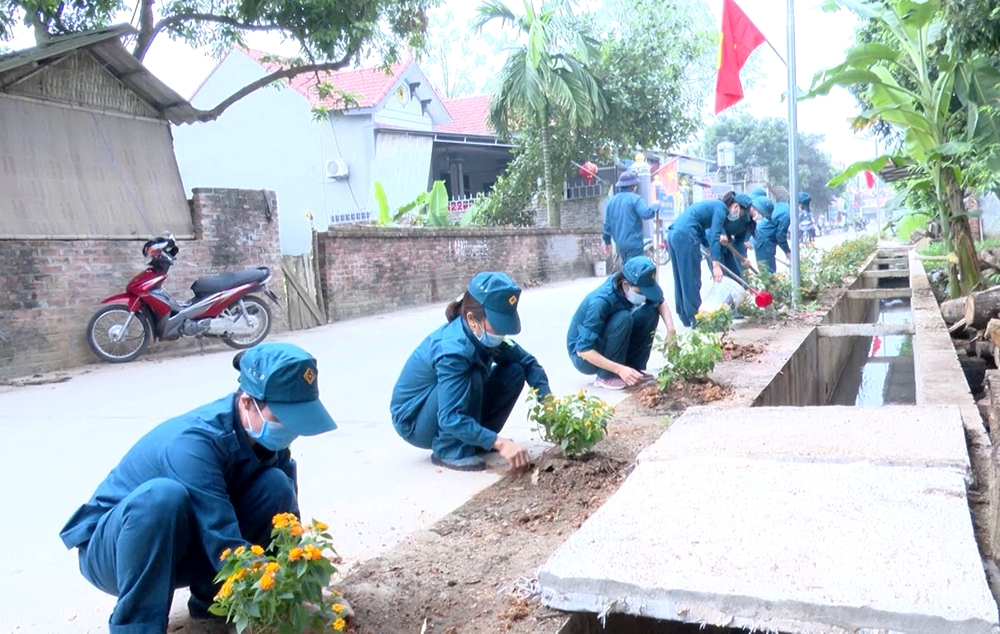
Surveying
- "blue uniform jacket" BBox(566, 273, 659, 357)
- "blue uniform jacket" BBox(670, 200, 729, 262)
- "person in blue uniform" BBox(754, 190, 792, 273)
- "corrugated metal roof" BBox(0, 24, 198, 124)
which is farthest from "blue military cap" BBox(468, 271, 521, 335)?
"person in blue uniform" BBox(754, 190, 792, 273)

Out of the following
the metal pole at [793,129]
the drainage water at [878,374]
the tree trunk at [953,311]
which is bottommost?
the drainage water at [878,374]

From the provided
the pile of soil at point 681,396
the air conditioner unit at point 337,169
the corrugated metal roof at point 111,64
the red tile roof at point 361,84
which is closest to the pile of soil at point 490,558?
the pile of soil at point 681,396

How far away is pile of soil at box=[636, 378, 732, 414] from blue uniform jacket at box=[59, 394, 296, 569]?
307cm

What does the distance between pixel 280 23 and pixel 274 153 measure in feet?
43.2

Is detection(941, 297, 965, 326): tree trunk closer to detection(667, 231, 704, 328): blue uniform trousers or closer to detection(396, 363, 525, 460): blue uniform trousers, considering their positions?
detection(667, 231, 704, 328): blue uniform trousers

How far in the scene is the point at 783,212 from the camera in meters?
12.5

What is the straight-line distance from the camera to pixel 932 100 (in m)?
7.70

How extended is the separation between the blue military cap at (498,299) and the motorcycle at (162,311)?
550 cm

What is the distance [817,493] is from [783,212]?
34.0 feet

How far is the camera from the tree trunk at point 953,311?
7.79 meters

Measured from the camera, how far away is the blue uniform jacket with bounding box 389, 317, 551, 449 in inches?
147

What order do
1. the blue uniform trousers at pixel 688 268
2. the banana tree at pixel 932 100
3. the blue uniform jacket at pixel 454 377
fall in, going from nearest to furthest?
the blue uniform jacket at pixel 454 377
the banana tree at pixel 932 100
the blue uniform trousers at pixel 688 268

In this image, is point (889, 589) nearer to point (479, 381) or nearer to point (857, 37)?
point (479, 381)

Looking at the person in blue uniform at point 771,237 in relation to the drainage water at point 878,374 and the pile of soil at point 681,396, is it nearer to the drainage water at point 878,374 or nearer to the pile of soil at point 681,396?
the drainage water at point 878,374
